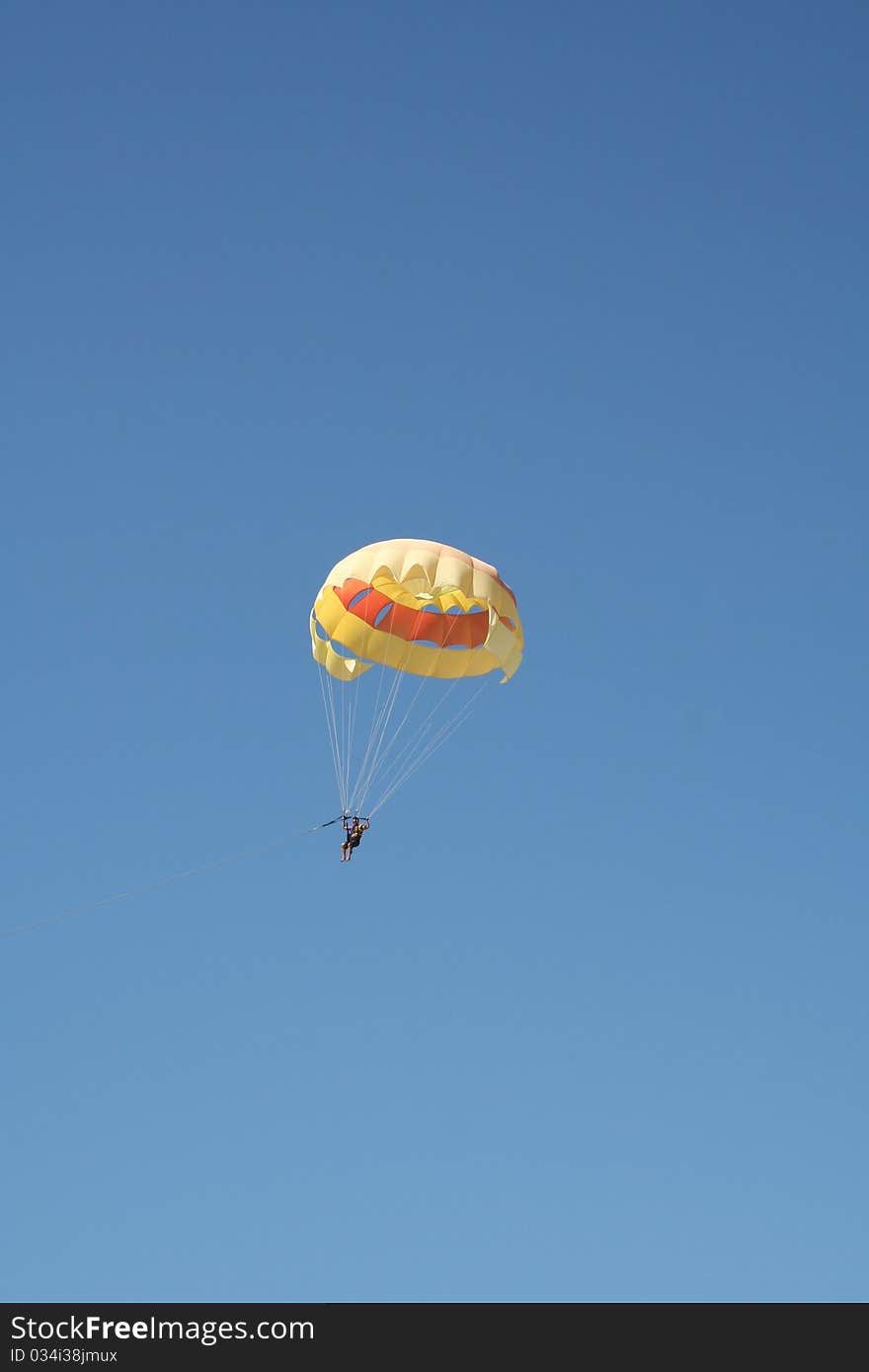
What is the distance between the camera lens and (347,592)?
33656 millimetres

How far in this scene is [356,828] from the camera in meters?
32.7
